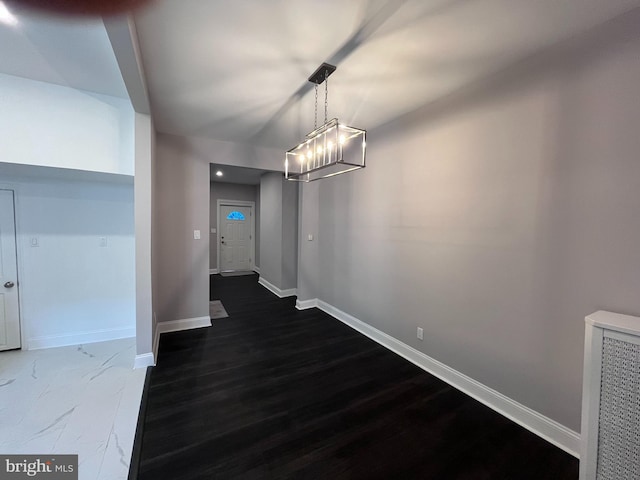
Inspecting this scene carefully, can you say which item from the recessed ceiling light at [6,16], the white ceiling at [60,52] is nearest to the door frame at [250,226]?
the white ceiling at [60,52]

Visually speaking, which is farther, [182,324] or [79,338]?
[182,324]

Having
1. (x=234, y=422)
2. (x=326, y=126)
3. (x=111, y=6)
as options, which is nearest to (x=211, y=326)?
(x=234, y=422)

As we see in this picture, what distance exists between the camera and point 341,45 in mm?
1745

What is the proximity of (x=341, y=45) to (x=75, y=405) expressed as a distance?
339 centimetres

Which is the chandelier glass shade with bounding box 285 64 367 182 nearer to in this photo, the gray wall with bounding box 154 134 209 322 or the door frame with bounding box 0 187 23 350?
the gray wall with bounding box 154 134 209 322

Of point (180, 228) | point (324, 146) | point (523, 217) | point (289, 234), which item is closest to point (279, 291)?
point (289, 234)

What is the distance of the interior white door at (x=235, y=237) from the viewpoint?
756 centimetres

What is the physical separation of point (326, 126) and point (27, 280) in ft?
12.2

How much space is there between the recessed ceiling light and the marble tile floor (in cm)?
265

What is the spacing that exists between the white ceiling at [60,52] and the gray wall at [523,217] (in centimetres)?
268

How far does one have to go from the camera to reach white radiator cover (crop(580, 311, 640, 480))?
4.16ft

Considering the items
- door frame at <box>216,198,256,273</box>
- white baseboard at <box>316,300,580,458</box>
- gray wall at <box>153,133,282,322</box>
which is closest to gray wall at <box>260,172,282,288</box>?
door frame at <box>216,198,256,273</box>

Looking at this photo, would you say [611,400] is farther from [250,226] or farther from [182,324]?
[250,226]

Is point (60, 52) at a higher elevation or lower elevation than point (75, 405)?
higher
